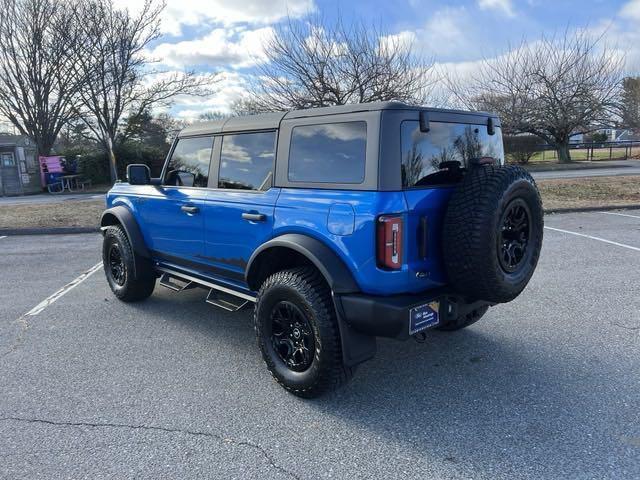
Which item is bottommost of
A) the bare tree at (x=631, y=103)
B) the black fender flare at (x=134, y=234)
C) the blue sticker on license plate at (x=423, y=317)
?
the blue sticker on license plate at (x=423, y=317)

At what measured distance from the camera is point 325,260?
301 cm

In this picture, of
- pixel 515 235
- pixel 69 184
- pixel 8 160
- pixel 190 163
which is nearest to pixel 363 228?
pixel 515 235

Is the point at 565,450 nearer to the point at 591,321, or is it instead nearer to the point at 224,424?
the point at 224,424

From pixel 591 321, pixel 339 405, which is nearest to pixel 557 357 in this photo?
pixel 591 321

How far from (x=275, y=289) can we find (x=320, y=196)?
70 cm

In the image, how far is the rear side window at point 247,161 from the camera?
12.0 feet

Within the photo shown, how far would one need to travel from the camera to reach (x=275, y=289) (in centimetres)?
328

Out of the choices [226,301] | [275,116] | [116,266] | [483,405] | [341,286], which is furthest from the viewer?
[116,266]

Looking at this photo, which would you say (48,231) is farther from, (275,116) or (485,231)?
(485,231)

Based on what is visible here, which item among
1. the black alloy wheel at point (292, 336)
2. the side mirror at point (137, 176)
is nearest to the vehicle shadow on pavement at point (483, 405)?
the black alloy wheel at point (292, 336)

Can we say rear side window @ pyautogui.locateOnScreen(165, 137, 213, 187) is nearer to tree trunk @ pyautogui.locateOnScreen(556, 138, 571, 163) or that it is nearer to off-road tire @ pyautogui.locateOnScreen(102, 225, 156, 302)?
off-road tire @ pyautogui.locateOnScreen(102, 225, 156, 302)

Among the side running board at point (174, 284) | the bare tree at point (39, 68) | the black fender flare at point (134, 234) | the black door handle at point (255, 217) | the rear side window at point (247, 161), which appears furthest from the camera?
the bare tree at point (39, 68)

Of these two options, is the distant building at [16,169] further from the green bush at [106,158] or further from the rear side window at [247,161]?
the rear side window at [247,161]

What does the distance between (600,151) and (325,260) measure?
38787 mm
